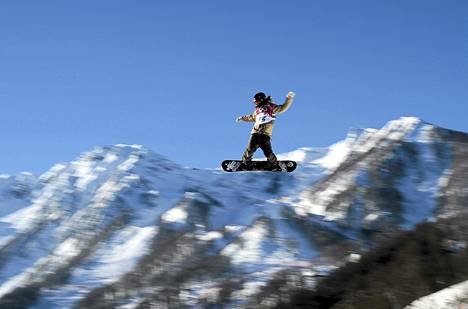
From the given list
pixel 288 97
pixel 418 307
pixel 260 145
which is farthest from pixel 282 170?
pixel 418 307

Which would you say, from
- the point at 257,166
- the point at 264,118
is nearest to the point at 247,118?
the point at 264,118

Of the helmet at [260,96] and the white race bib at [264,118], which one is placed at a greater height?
the helmet at [260,96]

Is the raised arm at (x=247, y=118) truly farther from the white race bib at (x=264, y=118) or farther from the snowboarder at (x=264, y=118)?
the white race bib at (x=264, y=118)

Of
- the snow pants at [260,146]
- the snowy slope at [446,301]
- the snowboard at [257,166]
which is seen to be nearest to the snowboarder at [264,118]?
the snow pants at [260,146]

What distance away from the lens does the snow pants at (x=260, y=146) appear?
59.6 ft

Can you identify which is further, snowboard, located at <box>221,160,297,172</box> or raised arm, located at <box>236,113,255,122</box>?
snowboard, located at <box>221,160,297,172</box>

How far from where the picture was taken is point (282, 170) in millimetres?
19016

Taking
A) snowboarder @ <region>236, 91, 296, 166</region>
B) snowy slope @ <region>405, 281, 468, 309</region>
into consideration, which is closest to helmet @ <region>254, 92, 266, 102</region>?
snowboarder @ <region>236, 91, 296, 166</region>

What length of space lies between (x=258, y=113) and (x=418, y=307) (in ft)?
262

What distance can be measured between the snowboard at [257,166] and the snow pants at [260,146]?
0.75 feet

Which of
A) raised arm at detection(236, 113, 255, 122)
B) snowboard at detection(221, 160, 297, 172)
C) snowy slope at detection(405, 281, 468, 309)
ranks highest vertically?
snowy slope at detection(405, 281, 468, 309)

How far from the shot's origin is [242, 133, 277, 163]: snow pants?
18172 millimetres

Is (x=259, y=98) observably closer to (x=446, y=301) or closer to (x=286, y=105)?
(x=286, y=105)

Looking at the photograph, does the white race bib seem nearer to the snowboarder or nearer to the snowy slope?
the snowboarder
